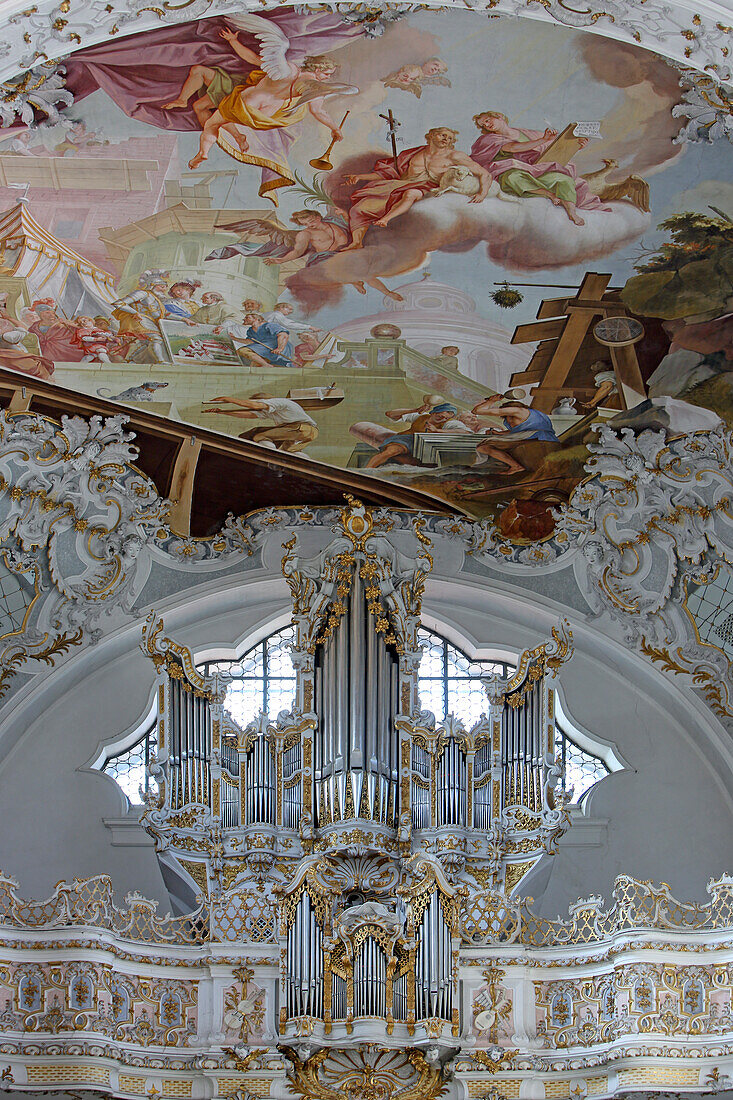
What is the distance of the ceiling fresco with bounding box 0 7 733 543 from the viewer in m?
14.6

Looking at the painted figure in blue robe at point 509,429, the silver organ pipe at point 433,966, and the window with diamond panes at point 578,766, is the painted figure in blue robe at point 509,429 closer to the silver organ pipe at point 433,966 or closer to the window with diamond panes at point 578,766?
the window with diamond panes at point 578,766

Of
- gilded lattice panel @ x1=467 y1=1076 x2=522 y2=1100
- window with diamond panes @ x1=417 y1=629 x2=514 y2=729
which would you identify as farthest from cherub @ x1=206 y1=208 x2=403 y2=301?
gilded lattice panel @ x1=467 y1=1076 x2=522 y2=1100

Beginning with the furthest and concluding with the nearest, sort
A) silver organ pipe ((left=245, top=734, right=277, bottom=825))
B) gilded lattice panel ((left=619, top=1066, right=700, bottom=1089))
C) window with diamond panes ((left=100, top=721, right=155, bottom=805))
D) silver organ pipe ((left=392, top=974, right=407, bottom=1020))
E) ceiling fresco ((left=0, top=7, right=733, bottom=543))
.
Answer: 1. window with diamond panes ((left=100, top=721, right=155, bottom=805))
2. silver organ pipe ((left=245, top=734, right=277, bottom=825))
3. ceiling fresco ((left=0, top=7, right=733, bottom=543))
4. silver organ pipe ((left=392, top=974, right=407, bottom=1020))
5. gilded lattice panel ((left=619, top=1066, right=700, bottom=1089))

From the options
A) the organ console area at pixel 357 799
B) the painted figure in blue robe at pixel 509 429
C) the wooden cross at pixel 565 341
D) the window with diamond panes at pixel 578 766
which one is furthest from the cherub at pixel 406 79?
the window with diamond panes at pixel 578 766

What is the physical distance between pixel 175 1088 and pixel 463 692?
5.31 meters

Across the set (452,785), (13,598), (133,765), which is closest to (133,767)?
(133,765)

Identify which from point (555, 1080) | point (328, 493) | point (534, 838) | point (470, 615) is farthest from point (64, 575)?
point (555, 1080)

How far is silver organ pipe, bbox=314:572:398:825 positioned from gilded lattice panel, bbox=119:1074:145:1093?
2.56 m

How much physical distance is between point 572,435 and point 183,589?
13.7 ft

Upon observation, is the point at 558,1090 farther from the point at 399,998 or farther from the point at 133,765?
the point at 133,765

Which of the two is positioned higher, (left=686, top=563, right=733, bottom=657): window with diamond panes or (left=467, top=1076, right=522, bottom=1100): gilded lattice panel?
(left=686, top=563, right=733, bottom=657): window with diamond panes

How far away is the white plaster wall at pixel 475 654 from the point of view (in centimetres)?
1666

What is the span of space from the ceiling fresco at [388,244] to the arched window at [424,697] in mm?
1482

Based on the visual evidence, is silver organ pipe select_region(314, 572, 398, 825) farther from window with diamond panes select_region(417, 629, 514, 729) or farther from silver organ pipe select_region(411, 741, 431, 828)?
window with diamond panes select_region(417, 629, 514, 729)
